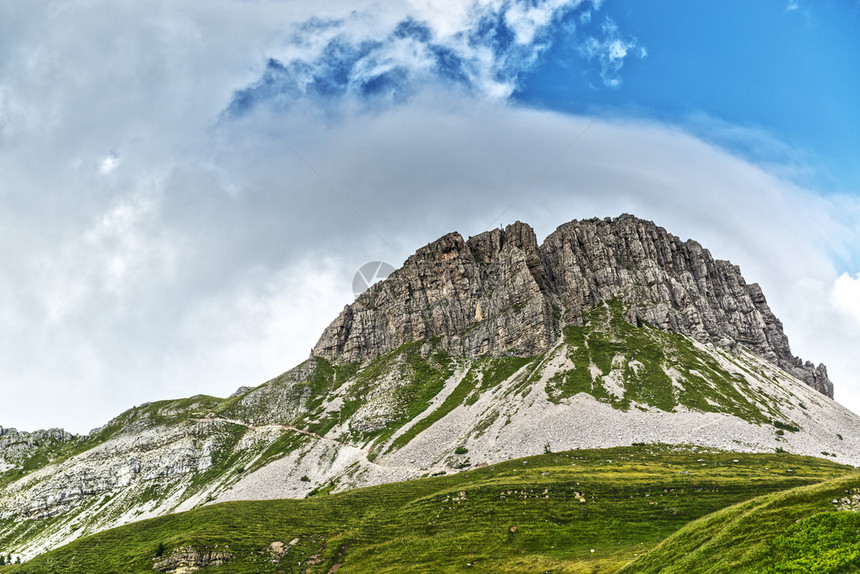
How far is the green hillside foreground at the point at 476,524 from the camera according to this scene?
69.1 meters

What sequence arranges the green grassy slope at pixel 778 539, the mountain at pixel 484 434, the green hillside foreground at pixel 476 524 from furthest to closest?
the mountain at pixel 484 434 → the green hillside foreground at pixel 476 524 → the green grassy slope at pixel 778 539

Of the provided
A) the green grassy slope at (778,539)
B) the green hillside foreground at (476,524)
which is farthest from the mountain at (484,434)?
the green grassy slope at (778,539)

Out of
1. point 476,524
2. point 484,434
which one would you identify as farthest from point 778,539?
point 484,434

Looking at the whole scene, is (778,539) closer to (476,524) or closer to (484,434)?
(476,524)

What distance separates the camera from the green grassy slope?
87.8 ft

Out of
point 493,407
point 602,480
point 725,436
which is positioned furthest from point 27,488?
point 725,436

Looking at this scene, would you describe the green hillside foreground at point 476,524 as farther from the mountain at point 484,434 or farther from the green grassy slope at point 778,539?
the mountain at point 484,434

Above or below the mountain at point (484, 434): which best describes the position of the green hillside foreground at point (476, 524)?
below

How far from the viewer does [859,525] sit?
2806 cm

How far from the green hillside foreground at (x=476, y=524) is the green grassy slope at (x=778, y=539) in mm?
14014

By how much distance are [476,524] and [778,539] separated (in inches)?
2157

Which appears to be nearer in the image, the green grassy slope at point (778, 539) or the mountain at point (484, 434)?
the green grassy slope at point (778, 539)

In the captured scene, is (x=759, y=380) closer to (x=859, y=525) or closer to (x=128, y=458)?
(x=859, y=525)

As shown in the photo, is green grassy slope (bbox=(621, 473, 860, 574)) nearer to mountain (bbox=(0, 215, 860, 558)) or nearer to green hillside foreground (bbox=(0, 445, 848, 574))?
green hillside foreground (bbox=(0, 445, 848, 574))
